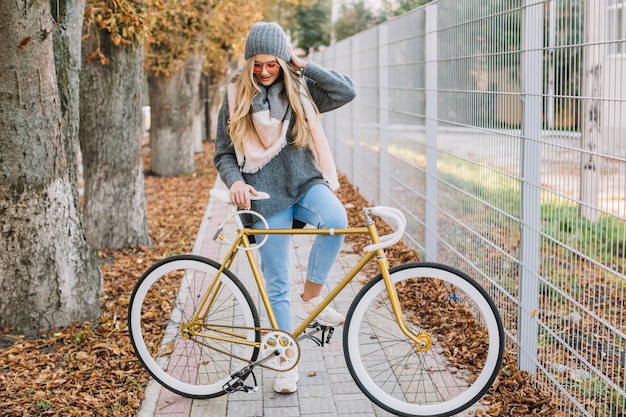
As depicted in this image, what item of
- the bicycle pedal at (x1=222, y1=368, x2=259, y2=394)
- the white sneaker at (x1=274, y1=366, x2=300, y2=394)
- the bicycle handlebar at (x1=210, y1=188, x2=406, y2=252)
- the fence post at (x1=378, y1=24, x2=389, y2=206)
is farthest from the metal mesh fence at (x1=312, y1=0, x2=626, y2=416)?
the bicycle pedal at (x1=222, y1=368, x2=259, y2=394)

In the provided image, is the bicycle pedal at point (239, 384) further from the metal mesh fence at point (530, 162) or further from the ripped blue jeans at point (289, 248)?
the metal mesh fence at point (530, 162)

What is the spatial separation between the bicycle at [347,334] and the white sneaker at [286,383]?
149 millimetres

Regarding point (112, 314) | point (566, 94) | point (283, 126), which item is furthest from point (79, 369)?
point (566, 94)

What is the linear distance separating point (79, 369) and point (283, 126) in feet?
6.79

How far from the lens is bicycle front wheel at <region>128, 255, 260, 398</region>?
14.4 feet

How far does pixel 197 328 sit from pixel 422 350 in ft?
4.04

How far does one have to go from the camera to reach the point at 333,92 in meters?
4.46

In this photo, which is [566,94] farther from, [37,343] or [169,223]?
[169,223]

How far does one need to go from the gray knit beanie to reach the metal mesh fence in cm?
127

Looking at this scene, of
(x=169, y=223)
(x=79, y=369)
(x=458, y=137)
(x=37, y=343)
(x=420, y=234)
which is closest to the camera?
(x=79, y=369)

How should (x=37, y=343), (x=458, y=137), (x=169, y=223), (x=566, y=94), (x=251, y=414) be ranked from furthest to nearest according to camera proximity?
(x=169, y=223) → (x=458, y=137) → (x=37, y=343) → (x=251, y=414) → (x=566, y=94)

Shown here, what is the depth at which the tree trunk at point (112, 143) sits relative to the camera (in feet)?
28.3

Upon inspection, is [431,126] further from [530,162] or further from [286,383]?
[286,383]

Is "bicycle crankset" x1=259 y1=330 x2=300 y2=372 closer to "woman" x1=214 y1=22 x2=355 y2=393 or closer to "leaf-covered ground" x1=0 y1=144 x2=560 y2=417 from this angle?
"woman" x1=214 y1=22 x2=355 y2=393
